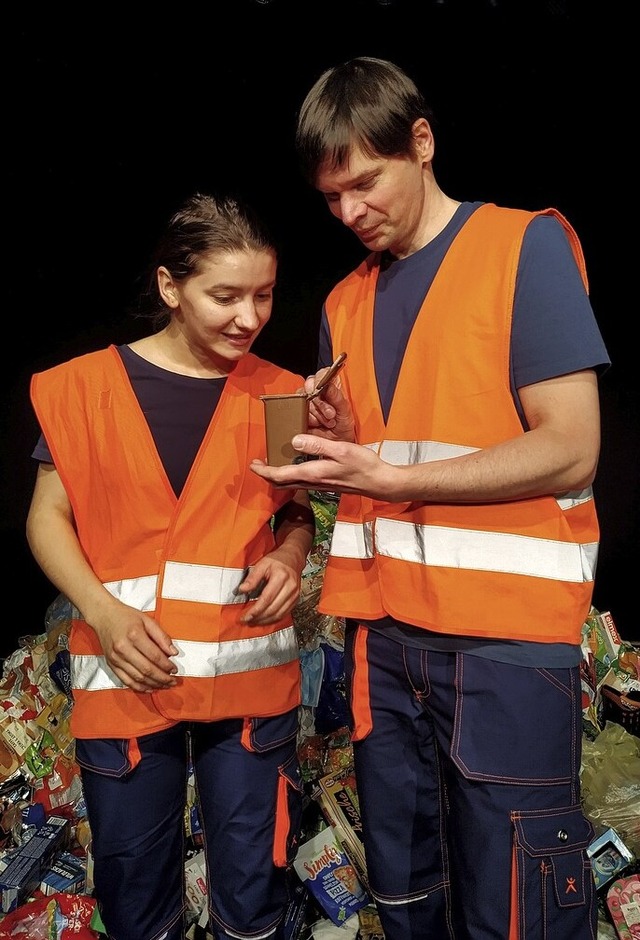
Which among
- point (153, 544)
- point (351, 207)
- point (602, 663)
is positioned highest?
point (351, 207)

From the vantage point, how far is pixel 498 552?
1445 millimetres

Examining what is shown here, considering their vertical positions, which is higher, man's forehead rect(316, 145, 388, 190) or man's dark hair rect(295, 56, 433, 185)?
man's dark hair rect(295, 56, 433, 185)

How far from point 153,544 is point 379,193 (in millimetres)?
918

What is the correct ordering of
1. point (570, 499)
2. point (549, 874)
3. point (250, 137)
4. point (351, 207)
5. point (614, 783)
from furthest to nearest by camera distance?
point (250, 137), point (614, 783), point (351, 207), point (570, 499), point (549, 874)

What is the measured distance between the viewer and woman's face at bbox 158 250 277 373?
1654 millimetres

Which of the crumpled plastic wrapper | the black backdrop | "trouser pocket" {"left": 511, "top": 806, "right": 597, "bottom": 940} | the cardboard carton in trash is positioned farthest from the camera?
the cardboard carton in trash

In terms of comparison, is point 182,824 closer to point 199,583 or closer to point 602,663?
point 199,583

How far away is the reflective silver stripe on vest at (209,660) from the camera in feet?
5.42

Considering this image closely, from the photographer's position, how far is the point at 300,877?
2381mm

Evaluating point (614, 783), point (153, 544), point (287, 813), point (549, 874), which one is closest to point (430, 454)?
point (153, 544)

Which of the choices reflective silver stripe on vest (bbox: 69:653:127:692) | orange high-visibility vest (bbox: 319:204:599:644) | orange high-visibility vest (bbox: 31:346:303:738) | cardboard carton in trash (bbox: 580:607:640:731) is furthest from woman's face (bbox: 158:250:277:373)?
cardboard carton in trash (bbox: 580:607:640:731)

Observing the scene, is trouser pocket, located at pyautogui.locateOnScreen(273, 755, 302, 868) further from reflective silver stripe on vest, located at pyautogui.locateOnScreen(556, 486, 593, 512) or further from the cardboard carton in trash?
the cardboard carton in trash

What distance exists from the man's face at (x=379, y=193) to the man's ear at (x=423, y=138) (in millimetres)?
20

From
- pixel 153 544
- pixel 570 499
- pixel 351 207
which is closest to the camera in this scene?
pixel 570 499
